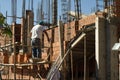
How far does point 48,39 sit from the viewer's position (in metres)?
11.9

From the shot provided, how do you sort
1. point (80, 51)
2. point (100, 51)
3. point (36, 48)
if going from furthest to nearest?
point (36, 48) < point (80, 51) < point (100, 51)

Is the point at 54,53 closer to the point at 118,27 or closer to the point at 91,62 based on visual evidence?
the point at 91,62

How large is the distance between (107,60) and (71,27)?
1736 mm

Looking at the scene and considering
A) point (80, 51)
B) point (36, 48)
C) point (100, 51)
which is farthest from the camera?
point (36, 48)

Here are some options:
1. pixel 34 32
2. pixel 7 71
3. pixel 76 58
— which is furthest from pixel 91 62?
pixel 7 71

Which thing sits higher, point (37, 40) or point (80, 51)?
point (37, 40)

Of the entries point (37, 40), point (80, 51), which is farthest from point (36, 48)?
point (80, 51)

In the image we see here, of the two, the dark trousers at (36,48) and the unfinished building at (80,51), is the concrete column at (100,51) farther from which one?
the dark trousers at (36,48)

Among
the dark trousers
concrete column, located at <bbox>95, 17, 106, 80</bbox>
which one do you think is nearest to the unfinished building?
concrete column, located at <bbox>95, 17, 106, 80</bbox>

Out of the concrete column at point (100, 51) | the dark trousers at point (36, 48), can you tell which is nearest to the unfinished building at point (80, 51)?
the concrete column at point (100, 51)

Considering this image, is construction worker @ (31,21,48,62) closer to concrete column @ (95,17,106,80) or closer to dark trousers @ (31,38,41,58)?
dark trousers @ (31,38,41,58)

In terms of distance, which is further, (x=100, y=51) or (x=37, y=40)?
(x=37, y=40)

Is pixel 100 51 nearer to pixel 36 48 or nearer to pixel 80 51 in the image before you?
pixel 80 51

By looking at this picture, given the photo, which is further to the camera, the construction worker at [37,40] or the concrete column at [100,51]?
the construction worker at [37,40]
